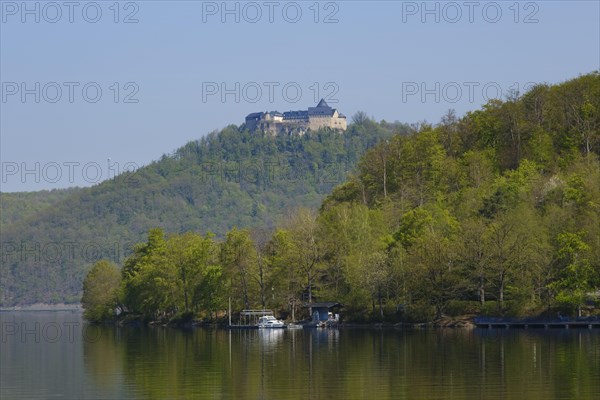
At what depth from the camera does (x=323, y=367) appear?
57.5m

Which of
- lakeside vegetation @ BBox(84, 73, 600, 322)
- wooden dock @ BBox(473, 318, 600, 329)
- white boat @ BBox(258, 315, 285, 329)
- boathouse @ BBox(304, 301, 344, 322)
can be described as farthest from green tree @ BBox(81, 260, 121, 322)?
wooden dock @ BBox(473, 318, 600, 329)

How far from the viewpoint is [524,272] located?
9200 cm

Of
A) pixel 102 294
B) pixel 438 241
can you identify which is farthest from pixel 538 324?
pixel 102 294

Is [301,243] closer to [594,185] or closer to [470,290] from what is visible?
[470,290]

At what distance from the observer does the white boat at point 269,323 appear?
103m

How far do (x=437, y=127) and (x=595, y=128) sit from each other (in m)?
24.7

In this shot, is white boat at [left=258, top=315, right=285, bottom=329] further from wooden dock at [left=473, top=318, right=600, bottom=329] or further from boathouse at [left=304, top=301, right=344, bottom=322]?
wooden dock at [left=473, top=318, right=600, bottom=329]

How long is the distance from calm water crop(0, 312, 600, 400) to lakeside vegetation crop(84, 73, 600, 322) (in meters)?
7.72

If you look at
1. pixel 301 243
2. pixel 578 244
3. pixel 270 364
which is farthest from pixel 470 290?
pixel 270 364

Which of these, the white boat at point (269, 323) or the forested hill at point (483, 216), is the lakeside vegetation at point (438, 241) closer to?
the forested hill at point (483, 216)

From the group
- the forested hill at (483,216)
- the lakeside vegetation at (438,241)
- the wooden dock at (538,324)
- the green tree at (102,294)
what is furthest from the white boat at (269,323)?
the green tree at (102,294)

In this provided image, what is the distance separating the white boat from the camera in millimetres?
103375

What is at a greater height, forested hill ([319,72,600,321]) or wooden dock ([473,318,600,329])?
forested hill ([319,72,600,321])

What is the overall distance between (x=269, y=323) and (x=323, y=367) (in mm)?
46580
